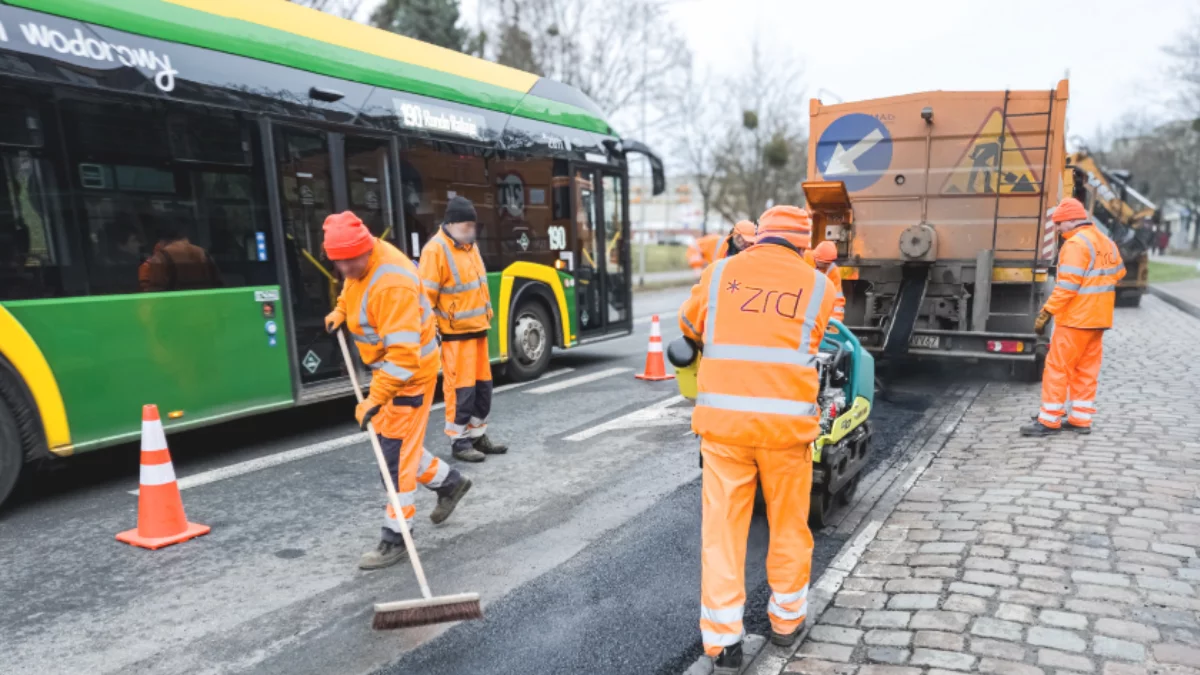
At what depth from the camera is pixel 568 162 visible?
9469 mm

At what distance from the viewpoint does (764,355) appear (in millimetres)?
2861

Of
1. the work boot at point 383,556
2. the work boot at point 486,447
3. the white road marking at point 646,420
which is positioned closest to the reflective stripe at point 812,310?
the work boot at point 383,556

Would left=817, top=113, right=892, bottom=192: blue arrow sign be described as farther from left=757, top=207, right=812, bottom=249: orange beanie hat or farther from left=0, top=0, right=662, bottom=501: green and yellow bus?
left=757, top=207, right=812, bottom=249: orange beanie hat

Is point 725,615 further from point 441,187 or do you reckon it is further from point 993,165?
point 993,165

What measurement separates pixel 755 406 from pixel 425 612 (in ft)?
5.63

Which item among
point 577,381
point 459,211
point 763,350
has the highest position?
point 459,211

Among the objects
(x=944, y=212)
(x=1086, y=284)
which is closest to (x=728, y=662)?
(x=1086, y=284)

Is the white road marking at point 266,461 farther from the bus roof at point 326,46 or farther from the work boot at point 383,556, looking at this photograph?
the bus roof at point 326,46

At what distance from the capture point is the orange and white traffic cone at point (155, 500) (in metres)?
4.38

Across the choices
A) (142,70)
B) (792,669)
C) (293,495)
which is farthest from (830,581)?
(142,70)

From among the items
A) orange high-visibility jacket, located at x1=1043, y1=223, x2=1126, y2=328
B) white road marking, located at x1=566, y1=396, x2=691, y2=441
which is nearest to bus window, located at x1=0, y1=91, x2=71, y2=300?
white road marking, located at x1=566, y1=396, x2=691, y2=441

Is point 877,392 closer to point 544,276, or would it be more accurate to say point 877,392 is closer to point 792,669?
point 544,276

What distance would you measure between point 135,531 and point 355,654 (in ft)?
7.19

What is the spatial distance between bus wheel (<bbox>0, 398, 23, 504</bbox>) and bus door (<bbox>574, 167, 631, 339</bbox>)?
20.4 feet
